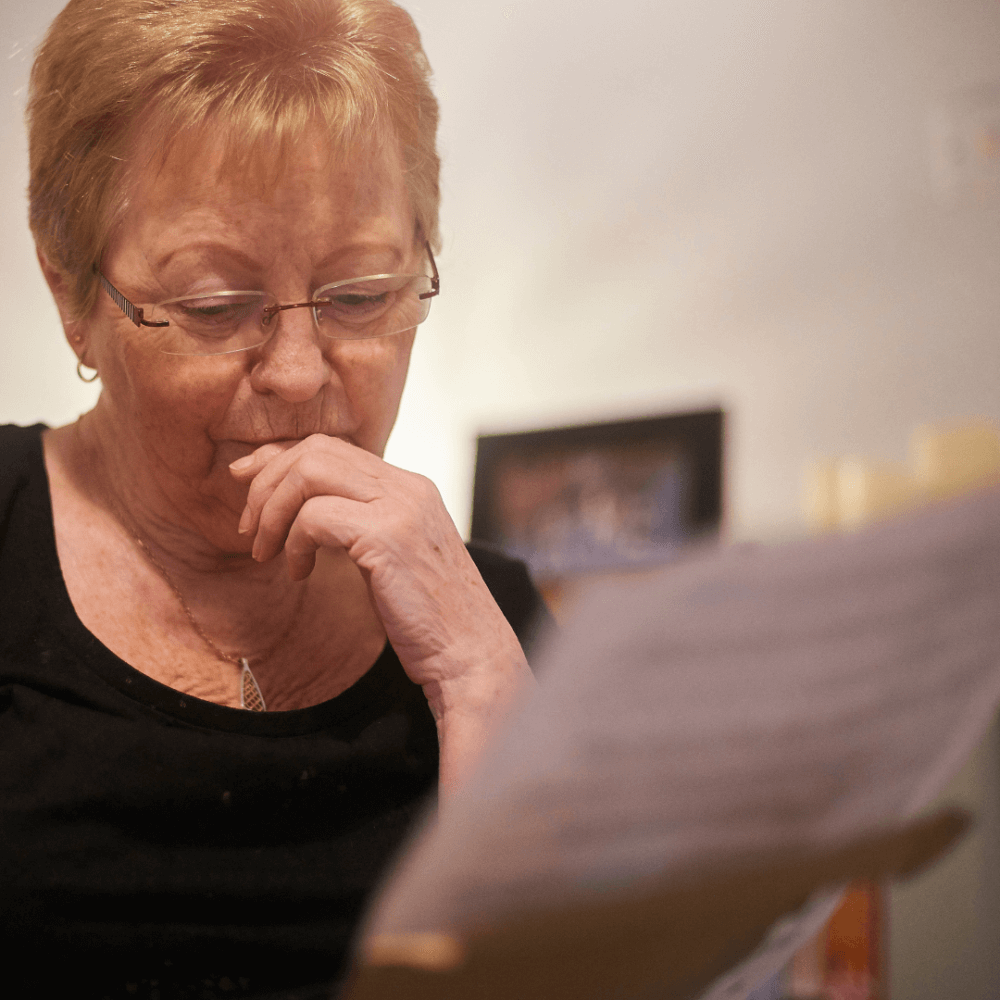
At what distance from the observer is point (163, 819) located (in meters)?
0.71

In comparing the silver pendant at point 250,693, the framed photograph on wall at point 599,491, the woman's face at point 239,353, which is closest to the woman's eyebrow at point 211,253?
the woman's face at point 239,353

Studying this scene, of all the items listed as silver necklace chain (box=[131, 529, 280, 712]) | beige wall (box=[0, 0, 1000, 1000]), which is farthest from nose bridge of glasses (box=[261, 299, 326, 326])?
beige wall (box=[0, 0, 1000, 1000])

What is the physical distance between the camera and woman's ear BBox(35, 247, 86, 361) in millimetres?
871

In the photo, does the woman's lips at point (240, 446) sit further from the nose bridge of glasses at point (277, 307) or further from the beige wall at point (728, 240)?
the beige wall at point (728, 240)

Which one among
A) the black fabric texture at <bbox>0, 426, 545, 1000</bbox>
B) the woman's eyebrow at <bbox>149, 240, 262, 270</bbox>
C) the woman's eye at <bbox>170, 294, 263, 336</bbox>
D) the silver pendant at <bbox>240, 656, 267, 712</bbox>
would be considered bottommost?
the black fabric texture at <bbox>0, 426, 545, 1000</bbox>

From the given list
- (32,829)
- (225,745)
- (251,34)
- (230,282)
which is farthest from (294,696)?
(251,34)

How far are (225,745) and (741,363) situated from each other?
1.66 metres

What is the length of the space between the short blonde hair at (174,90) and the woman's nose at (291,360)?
144 mm

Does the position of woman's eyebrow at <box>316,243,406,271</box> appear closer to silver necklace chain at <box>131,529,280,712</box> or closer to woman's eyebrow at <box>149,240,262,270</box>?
woman's eyebrow at <box>149,240,262,270</box>

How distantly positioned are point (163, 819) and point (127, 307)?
1.47 ft

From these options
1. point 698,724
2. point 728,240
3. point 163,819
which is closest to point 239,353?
point 163,819

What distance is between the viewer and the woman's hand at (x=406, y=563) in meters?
0.75

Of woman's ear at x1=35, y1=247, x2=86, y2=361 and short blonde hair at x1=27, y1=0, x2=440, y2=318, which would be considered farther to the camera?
woman's ear at x1=35, y1=247, x2=86, y2=361

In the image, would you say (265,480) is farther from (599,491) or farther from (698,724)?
(599,491)
